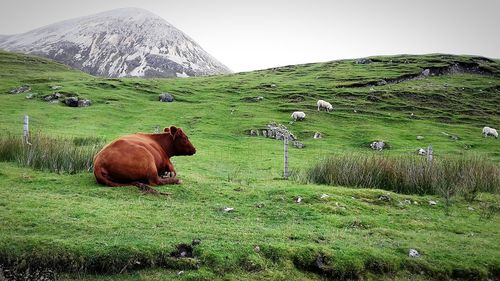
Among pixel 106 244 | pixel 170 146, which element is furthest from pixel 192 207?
pixel 170 146

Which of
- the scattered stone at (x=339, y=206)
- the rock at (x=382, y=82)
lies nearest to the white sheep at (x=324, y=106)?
the rock at (x=382, y=82)

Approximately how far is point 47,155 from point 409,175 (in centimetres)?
1202

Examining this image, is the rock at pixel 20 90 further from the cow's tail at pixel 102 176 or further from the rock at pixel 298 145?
the cow's tail at pixel 102 176

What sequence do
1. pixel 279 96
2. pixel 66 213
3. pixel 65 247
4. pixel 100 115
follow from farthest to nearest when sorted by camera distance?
pixel 279 96 → pixel 100 115 → pixel 66 213 → pixel 65 247

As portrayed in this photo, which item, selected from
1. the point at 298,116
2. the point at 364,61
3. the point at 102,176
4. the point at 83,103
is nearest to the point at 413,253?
the point at 102,176

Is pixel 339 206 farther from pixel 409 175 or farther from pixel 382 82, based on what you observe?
pixel 382 82

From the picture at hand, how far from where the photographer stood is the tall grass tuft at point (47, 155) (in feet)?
45.4

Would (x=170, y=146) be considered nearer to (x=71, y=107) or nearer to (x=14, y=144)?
(x=14, y=144)

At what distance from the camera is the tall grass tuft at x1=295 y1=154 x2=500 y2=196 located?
567 inches

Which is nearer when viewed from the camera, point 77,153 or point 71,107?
point 77,153

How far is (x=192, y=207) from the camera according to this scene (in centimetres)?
1045

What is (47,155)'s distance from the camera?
14.1 metres

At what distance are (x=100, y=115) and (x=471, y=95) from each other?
61.0m

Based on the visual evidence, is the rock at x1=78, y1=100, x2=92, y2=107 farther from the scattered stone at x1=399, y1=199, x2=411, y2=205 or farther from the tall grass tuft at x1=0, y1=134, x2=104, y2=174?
the scattered stone at x1=399, y1=199, x2=411, y2=205
